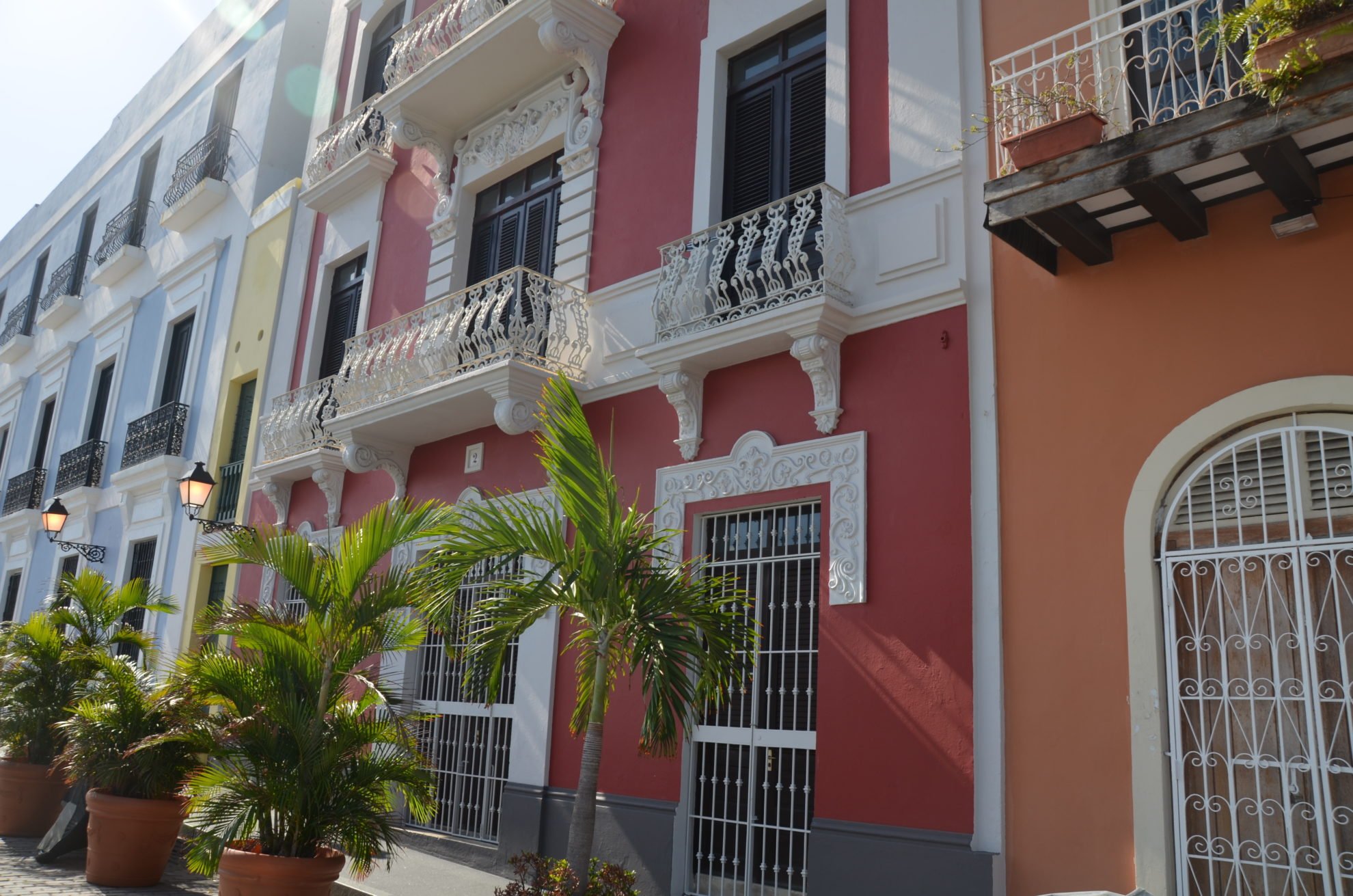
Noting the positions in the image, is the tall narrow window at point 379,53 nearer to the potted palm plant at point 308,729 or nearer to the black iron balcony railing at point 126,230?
the black iron balcony railing at point 126,230

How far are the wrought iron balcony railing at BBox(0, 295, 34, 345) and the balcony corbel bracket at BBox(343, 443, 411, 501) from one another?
16.9m

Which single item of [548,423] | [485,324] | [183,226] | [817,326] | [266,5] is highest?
[266,5]

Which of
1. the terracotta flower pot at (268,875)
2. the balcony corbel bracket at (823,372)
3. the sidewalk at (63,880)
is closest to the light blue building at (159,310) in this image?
the sidewalk at (63,880)

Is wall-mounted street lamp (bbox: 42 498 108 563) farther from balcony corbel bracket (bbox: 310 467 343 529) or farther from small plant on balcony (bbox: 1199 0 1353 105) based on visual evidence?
small plant on balcony (bbox: 1199 0 1353 105)

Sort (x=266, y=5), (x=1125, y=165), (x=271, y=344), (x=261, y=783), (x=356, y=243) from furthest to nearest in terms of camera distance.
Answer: (x=266, y=5), (x=271, y=344), (x=356, y=243), (x=261, y=783), (x=1125, y=165)

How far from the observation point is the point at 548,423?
6.36m

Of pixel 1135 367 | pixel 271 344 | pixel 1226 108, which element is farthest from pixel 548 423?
pixel 271 344

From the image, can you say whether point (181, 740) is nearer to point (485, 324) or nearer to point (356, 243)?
point (485, 324)

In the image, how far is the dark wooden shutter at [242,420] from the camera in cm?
1440

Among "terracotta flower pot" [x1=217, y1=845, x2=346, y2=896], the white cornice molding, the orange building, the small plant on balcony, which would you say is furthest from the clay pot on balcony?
"terracotta flower pot" [x1=217, y1=845, x2=346, y2=896]

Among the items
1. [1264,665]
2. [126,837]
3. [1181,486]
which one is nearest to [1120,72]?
[1181,486]

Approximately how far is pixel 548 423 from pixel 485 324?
3.63 metres

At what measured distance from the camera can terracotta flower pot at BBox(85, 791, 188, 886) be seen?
7867mm

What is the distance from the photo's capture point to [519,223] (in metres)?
11.0
